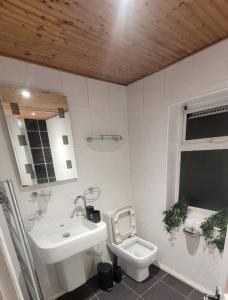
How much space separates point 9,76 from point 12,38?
34 cm

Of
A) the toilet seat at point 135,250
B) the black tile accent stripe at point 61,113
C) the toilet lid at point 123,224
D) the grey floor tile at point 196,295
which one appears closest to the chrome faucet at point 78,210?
the toilet lid at point 123,224

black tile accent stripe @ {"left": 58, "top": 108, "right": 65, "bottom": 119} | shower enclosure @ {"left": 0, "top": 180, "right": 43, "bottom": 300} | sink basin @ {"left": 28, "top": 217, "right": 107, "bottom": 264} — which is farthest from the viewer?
black tile accent stripe @ {"left": 58, "top": 108, "right": 65, "bottom": 119}

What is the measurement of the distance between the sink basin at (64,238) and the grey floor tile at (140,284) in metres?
0.83

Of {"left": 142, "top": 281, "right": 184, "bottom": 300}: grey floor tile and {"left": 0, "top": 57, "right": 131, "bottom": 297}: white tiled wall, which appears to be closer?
{"left": 0, "top": 57, "right": 131, "bottom": 297}: white tiled wall

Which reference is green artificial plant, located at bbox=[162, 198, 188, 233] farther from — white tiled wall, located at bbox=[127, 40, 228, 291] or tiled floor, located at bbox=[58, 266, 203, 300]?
tiled floor, located at bbox=[58, 266, 203, 300]

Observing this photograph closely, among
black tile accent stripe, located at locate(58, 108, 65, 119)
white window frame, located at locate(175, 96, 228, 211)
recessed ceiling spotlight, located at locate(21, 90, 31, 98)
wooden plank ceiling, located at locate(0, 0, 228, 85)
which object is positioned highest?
wooden plank ceiling, located at locate(0, 0, 228, 85)

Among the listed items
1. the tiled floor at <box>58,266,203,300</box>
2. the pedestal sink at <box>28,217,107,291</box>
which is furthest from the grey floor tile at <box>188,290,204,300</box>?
the pedestal sink at <box>28,217,107,291</box>

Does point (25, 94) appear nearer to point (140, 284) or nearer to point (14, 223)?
point (14, 223)

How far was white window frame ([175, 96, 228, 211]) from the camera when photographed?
5.26ft

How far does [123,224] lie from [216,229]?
106cm

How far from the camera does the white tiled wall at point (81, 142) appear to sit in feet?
4.67

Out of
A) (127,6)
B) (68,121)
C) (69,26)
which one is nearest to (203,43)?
(127,6)

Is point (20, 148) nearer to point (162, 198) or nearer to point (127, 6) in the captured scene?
point (127, 6)

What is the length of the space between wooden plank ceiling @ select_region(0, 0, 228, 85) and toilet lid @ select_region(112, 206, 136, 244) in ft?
5.59
